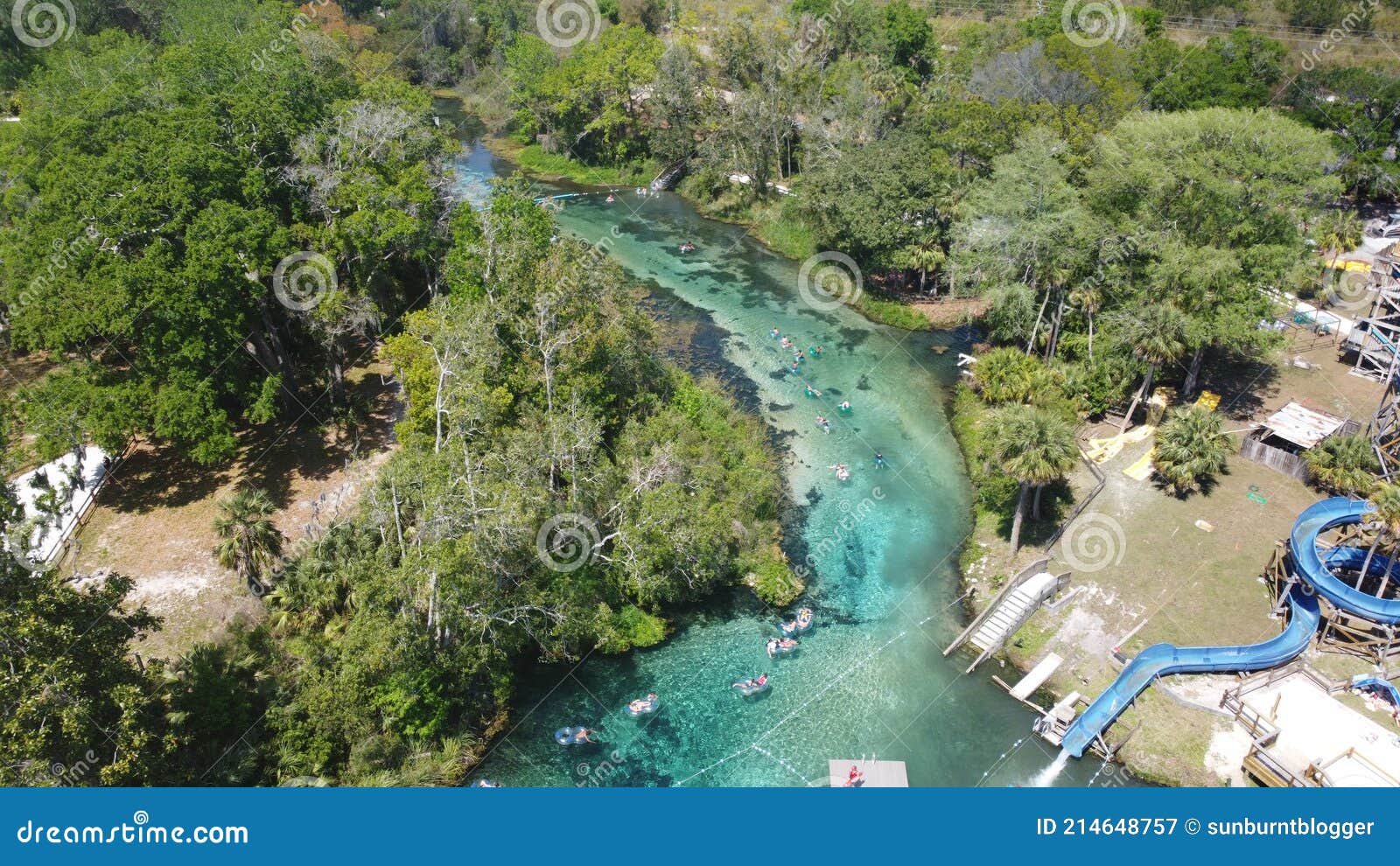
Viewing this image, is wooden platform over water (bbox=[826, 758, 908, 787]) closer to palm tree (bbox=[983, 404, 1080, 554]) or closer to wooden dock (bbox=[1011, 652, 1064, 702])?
wooden dock (bbox=[1011, 652, 1064, 702])

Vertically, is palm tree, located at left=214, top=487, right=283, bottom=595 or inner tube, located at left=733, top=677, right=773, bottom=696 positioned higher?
palm tree, located at left=214, top=487, right=283, bottom=595

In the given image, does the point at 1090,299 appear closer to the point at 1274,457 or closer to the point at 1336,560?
the point at 1274,457

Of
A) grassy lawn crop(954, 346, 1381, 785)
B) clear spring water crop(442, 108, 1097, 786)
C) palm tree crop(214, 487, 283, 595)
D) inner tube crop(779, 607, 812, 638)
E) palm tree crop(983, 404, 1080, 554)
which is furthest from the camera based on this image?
inner tube crop(779, 607, 812, 638)

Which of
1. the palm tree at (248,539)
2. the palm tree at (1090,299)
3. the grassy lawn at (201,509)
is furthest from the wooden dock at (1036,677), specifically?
the palm tree at (248,539)

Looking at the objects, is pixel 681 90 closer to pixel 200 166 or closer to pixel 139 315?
pixel 200 166

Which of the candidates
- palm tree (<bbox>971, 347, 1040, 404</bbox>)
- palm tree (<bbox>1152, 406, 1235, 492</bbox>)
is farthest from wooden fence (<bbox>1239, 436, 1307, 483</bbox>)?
palm tree (<bbox>971, 347, 1040, 404</bbox>)

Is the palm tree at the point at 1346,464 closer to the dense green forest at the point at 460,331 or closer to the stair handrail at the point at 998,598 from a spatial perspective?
the dense green forest at the point at 460,331

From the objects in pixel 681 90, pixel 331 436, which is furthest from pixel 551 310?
pixel 681 90
